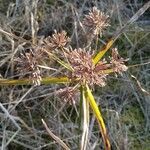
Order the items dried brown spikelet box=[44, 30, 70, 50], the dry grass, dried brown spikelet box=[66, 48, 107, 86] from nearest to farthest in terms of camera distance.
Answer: dried brown spikelet box=[66, 48, 107, 86] < dried brown spikelet box=[44, 30, 70, 50] < the dry grass

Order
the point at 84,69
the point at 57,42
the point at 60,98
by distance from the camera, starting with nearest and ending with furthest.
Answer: the point at 84,69
the point at 57,42
the point at 60,98

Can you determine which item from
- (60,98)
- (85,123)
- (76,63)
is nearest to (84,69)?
(76,63)

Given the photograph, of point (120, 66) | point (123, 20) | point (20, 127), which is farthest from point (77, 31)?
point (120, 66)

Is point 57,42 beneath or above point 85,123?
above

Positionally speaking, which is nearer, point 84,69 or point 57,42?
point 84,69

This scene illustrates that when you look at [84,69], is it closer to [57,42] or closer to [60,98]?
[57,42]

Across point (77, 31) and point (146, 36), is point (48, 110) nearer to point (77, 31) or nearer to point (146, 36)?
point (77, 31)

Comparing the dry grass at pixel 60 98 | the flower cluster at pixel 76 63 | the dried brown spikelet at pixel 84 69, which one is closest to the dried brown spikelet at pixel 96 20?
the flower cluster at pixel 76 63

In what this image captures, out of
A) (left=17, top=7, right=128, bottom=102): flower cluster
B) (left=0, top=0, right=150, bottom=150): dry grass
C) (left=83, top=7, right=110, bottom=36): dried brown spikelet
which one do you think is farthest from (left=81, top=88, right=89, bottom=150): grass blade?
(left=0, top=0, right=150, bottom=150): dry grass

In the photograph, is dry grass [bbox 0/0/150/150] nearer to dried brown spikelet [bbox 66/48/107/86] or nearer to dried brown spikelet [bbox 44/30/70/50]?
dried brown spikelet [bbox 44/30/70/50]
